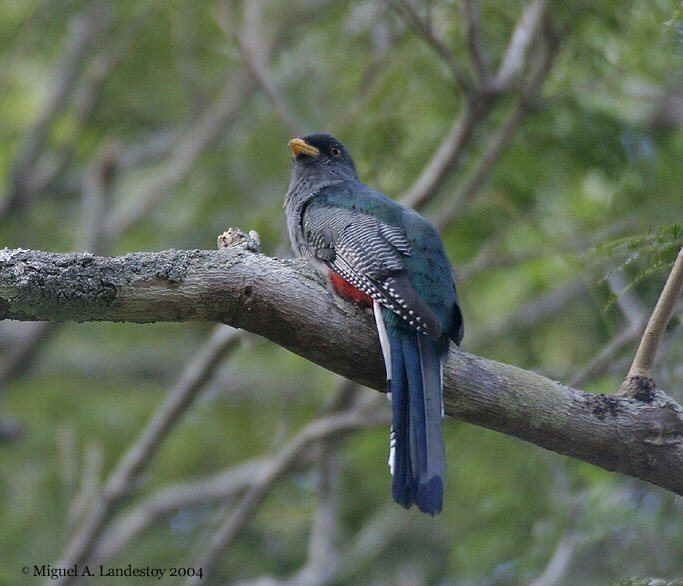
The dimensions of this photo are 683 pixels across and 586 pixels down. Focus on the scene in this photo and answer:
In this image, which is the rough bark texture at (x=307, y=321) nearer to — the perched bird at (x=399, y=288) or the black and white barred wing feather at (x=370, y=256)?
the perched bird at (x=399, y=288)

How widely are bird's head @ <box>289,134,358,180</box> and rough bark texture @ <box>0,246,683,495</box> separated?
91.2 inches

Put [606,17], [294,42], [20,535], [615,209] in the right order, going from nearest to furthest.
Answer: [606,17]
[615,209]
[20,535]
[294,42]

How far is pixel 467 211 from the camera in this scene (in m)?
7.07

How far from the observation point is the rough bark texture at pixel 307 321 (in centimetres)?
299

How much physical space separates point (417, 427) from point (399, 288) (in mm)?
680

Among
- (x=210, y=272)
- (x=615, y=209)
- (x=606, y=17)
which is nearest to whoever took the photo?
(x=210, y=272)

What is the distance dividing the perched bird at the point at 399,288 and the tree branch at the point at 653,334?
0.65 meters

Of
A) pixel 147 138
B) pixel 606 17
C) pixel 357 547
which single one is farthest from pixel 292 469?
pixel 147 138

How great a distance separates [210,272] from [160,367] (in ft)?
20.9

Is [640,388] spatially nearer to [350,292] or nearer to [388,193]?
[350,292]

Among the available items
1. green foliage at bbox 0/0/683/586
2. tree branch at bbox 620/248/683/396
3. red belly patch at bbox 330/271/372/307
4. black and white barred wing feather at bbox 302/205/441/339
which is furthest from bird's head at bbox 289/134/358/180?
tree branch at bbox 620/248/683/396

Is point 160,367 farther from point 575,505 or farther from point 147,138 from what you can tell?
point 575,505

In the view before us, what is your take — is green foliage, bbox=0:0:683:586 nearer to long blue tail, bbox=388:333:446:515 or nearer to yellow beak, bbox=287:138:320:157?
yellow beak, bbox=287:138:320:157

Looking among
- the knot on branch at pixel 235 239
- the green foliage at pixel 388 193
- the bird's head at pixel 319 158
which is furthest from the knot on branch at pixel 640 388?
the bird's head at pixel 319 158
